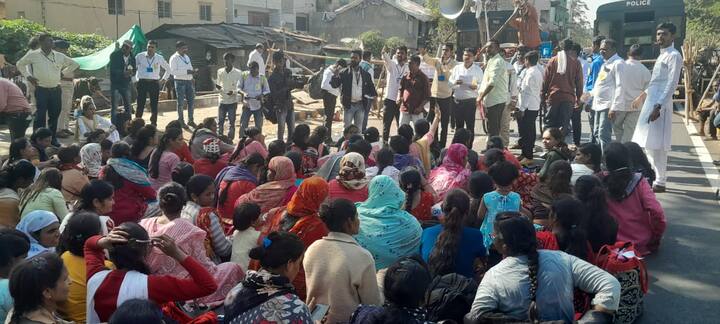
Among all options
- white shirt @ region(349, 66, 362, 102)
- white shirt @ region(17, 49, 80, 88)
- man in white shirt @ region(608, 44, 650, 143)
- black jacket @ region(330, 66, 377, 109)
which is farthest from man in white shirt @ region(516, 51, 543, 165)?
white shirt @ region(17, 49, 80, 88)

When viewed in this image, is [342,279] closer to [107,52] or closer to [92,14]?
[107,52]

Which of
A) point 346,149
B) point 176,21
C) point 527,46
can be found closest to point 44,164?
point 346,149

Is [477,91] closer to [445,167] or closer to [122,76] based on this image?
[445,167]

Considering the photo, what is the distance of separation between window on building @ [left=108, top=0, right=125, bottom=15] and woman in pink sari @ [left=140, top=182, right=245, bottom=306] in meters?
29.8

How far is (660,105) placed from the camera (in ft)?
24.6

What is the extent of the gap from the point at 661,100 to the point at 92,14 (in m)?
28.8

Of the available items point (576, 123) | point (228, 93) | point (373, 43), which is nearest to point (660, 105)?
point (576, 123)

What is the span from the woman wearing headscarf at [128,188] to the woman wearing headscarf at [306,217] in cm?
168

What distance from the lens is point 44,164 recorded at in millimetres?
6480

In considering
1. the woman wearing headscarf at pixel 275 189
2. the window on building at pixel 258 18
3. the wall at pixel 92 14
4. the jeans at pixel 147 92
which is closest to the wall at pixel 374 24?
the window on building at pixel 258 18

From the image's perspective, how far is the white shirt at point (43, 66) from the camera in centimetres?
1007

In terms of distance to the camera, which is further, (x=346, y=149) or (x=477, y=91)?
(x=477, y=91)

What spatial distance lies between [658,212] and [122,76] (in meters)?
9.93

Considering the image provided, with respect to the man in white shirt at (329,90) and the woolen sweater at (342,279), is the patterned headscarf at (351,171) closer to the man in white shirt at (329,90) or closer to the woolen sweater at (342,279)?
the woolen sweater at (342,279)
